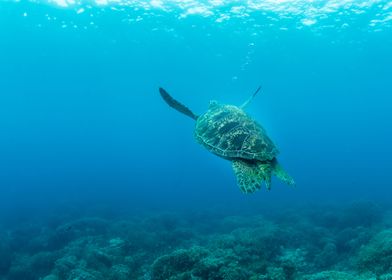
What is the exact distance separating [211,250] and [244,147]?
201 inches

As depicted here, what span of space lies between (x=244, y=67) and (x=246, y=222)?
118 ft

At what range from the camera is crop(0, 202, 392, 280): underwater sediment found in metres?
8.68

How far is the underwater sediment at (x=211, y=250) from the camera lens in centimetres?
868

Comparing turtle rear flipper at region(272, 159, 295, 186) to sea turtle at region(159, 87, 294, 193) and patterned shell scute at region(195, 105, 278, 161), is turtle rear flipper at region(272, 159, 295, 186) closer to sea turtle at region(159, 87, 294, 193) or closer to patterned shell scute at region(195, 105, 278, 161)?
sea turtle at region(159, 87, 294, 193)

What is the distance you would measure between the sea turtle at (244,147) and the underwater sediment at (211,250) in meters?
3.22

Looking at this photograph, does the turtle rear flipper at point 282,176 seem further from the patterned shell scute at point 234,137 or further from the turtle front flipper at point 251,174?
the patterned shell scute at point 234,137

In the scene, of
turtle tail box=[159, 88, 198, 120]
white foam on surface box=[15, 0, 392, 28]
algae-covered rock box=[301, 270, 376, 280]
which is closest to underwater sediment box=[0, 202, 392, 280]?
algae-covered rock box=[301, 270, 376, 280]

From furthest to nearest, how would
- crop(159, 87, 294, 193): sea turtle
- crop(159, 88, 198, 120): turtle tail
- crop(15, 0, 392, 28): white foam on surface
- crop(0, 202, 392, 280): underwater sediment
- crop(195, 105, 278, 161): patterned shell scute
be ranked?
crop(15, 0, 392, 28): white foam on surface
crop(0, 202, 392, 280): underwater sediment
crop(159, 88, 198, 120): turtle tail
crop(195, 105, 278, 161): patterned shell scute
crop(159, 87, 294, 193): sea turtle

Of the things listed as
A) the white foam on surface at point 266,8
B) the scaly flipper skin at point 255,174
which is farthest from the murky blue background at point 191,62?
the scaly flipper skin at point 255,174

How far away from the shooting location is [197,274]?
26.8ft

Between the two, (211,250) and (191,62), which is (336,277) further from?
(191,62)

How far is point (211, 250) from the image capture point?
1003 centimetres

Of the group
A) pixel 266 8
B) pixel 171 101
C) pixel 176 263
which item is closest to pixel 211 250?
pixel 176 263

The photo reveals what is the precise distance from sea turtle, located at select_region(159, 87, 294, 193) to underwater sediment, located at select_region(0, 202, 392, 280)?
10.6ft
